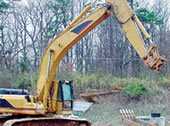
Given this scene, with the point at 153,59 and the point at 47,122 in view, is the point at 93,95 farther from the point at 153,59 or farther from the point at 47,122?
the point at 153,59

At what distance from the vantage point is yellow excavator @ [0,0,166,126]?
9953mm

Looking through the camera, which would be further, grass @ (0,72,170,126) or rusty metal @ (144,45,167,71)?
grass @ (0,72,170,126)

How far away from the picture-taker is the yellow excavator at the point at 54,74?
9.95 metres

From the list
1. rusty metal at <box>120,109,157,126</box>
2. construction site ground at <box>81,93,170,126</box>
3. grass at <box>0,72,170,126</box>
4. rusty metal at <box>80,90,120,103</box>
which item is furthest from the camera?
rusty metal at <box>80,90,120,103</box>

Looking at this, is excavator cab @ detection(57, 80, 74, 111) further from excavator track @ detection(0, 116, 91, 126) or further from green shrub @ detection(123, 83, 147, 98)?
green shrub @ detection(123, 83, 147, 98)

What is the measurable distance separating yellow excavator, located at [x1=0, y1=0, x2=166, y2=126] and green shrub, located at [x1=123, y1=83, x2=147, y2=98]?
11.9 meters

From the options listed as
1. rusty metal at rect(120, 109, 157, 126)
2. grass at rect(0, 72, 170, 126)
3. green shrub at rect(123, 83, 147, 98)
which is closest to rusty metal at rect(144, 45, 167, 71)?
rusty metal at rect(120, 109, 157, 126)

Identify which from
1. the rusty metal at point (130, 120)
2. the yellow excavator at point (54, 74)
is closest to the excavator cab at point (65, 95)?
the yellow excavator at point (54, 74)

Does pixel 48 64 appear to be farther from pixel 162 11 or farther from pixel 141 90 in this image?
pixel 162 11

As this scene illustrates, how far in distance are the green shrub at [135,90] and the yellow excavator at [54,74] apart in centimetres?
1190

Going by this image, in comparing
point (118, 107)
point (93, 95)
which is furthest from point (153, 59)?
point (93, 95)

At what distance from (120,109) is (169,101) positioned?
299cm

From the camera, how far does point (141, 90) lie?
23.0 metres

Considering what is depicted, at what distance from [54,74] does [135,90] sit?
12589mm
